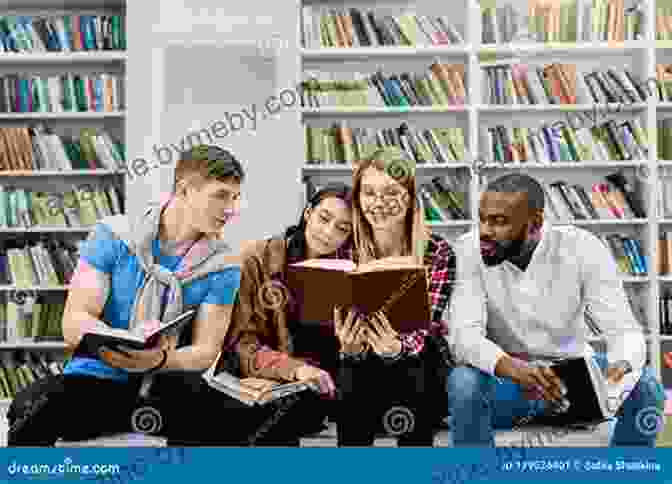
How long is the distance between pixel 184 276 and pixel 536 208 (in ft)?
3.30

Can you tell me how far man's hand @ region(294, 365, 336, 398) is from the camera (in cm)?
215

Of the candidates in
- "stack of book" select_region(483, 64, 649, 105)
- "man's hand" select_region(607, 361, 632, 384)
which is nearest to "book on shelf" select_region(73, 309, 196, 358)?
"man's hand" select_region(607, 361, 632, 384)

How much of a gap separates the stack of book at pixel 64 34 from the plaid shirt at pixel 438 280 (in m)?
2.78

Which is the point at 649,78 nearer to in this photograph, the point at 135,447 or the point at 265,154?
the point at 265,154

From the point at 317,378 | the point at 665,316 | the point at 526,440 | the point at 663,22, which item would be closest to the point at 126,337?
the point at 317,378

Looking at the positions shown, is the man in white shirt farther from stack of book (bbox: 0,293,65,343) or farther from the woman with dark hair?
stack of book (bbox: 0,293,65,343)

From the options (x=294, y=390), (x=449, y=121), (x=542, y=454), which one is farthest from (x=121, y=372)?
(x=449, y=121)

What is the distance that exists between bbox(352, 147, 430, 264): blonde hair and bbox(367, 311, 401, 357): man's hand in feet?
0.56

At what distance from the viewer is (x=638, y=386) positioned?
214 cm

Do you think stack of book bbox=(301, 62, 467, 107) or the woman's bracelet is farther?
stack of book bbox=(301, 62, 467, 107)

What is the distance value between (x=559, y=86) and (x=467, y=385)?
267cm

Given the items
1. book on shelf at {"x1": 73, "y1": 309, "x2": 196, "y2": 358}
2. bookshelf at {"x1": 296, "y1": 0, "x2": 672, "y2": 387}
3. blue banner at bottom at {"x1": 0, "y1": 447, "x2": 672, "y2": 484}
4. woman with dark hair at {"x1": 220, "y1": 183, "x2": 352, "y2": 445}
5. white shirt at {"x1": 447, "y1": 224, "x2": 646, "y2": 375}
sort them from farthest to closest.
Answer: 1. bookshelf at {"x1": 296, "y1": 0, "x2": 672, "y2": 387}
2. white shirt at {"x1": 447, "y1": 224, "x2": 646, "y2": 375}
3. woman with dark hair at {"x1": 220, "y1": 183, "x2": 352, "y2": 445}
4. book on shelf at {"x1": 73, "y1": 309, "x2": 196, "y2": 358}
5. blue banner at bottom at {"x1": 0, "y1": 447, "x2": 672, "y2": 484}

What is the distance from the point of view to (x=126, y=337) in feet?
6.83

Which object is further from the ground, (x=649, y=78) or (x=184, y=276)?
(x=649, y=78)
